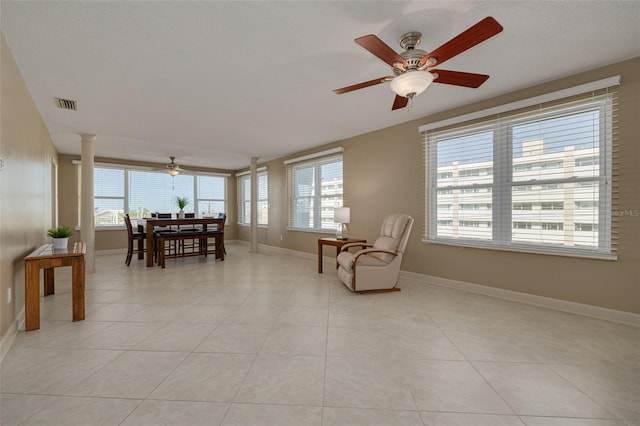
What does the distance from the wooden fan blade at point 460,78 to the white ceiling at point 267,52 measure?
0.33m

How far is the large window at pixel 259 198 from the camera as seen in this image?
7.73 m

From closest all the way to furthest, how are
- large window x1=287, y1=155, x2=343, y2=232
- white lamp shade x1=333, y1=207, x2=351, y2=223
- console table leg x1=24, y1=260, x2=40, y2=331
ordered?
1. console table leg x1=24, y1=260, x2=40, y2=331
2. white lamp shade x1=333, y1=207, x2=351, y2=223
3. large window x1=287, y1=155, x2=343, y2=232

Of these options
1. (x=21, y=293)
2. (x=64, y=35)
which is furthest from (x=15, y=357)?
(x=64, y=35)

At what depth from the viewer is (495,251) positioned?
134 inches

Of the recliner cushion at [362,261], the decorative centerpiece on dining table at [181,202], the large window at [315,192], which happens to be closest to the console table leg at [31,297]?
the recliner cushion at [362,261]

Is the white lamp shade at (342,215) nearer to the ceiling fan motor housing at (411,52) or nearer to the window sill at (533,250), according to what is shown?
the window sill at (533,250)

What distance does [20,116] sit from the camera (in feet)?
8.74

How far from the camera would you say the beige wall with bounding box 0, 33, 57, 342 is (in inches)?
83.7

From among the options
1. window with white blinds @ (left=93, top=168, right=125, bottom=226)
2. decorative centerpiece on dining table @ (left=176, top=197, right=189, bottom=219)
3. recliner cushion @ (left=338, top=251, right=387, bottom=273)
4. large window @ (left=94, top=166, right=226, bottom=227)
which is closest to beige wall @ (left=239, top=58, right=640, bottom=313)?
recliner cushion @ (left=338, top=251, right=387, bottom=273)

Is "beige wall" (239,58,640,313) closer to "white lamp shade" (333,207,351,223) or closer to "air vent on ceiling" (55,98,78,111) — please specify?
"white lamp shade" (333,207,351,223)

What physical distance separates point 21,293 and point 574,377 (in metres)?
4.62

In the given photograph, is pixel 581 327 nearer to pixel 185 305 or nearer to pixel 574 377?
pixel 574 377

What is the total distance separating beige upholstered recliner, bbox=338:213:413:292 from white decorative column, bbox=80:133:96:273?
4.38m

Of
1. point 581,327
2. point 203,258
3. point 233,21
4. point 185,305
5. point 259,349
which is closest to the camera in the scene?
point 233,21
